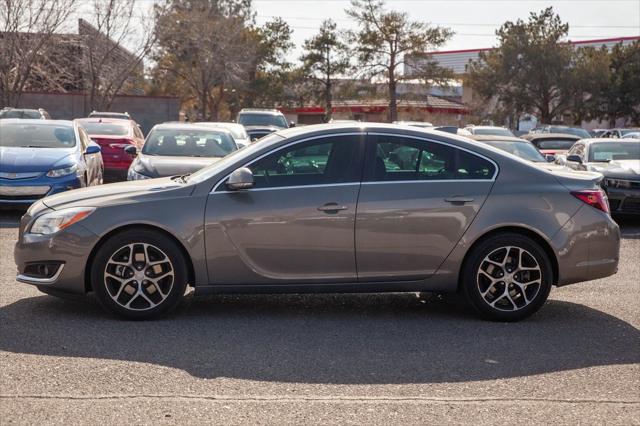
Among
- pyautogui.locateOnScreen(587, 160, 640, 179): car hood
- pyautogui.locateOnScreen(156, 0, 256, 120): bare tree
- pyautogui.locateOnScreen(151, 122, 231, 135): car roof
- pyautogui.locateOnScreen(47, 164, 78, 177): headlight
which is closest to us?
pyautogui.locateOnScreen(47, 164, 78, 177): headlight

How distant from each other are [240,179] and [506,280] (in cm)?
223

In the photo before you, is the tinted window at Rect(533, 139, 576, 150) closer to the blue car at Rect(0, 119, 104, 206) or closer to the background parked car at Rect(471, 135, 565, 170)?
the background parked car at Rect(471, 135, 565, 170)

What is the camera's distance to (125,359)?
561 centimetres

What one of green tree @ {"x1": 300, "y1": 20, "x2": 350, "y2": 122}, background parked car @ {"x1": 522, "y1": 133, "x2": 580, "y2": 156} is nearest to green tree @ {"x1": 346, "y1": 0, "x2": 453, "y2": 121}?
green tree @ {"x1": 300, "y1": 20, "x2": 350, "y2": 122}

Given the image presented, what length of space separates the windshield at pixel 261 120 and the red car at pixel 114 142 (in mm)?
10639

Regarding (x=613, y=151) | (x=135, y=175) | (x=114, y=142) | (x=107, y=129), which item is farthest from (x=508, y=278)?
(x=107, y=129)

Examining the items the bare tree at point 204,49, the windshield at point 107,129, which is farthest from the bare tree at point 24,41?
the windshield at point 107,129

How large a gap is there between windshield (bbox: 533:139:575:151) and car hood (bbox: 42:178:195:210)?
14564 mm

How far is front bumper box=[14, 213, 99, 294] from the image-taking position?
259 inches

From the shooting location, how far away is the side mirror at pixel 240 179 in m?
6.66

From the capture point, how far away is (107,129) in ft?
65.5

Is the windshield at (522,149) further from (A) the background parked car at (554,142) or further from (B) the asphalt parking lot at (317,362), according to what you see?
(B) the asphalt parking lot at (317,362)

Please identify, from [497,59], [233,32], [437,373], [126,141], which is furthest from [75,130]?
[497,59]

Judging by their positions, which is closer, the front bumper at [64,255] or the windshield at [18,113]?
the front bumper at [64,255]
